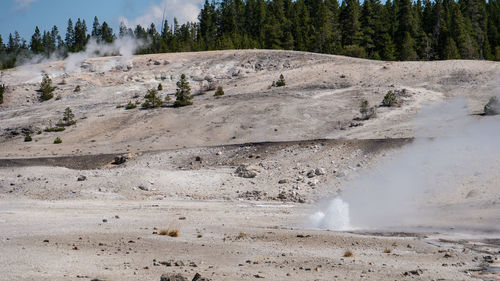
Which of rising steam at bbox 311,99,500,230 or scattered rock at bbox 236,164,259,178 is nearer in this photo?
rising steam at bbox 311,99,500,230

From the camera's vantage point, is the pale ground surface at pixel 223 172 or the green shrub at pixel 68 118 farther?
the green shrub at pixel 68 118

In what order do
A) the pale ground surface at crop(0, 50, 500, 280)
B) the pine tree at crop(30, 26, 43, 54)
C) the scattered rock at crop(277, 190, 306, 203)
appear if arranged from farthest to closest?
the pine tree at crop(30, 26, 43, 54)
the scattered rock at crop(277, 190, 306, 203)
the pale ground surface at crop(0, 50, 500, 280)

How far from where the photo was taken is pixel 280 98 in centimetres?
4303

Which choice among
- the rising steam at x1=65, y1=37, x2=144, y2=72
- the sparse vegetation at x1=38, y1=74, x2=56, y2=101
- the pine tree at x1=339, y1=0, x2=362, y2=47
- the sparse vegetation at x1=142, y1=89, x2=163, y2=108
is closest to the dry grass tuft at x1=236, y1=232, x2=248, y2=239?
the sparse vegetation at x1=142, y1=89, x2=163, y2=108

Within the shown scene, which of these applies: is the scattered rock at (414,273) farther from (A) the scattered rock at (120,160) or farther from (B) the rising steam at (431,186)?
(A) the scattered rock at (120,160)

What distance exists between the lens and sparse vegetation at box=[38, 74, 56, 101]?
5291 cm

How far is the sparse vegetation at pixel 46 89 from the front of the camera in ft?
174

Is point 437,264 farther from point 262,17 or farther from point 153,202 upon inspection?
point 262,17

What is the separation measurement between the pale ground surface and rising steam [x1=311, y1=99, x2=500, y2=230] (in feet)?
0.94

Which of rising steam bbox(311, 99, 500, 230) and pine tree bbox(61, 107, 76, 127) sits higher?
pine tree bbox(61, 107, 76, 127)

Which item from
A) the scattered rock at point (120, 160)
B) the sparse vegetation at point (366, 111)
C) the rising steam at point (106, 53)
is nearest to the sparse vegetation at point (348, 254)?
the scattered rock at point (120, 160)

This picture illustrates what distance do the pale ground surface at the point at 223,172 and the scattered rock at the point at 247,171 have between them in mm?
282

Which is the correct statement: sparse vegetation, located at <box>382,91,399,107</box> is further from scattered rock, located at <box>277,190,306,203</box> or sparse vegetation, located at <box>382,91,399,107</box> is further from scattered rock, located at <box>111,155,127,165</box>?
scattered rock, located at <box>111,155,127,165</box>

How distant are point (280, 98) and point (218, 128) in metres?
6.95
